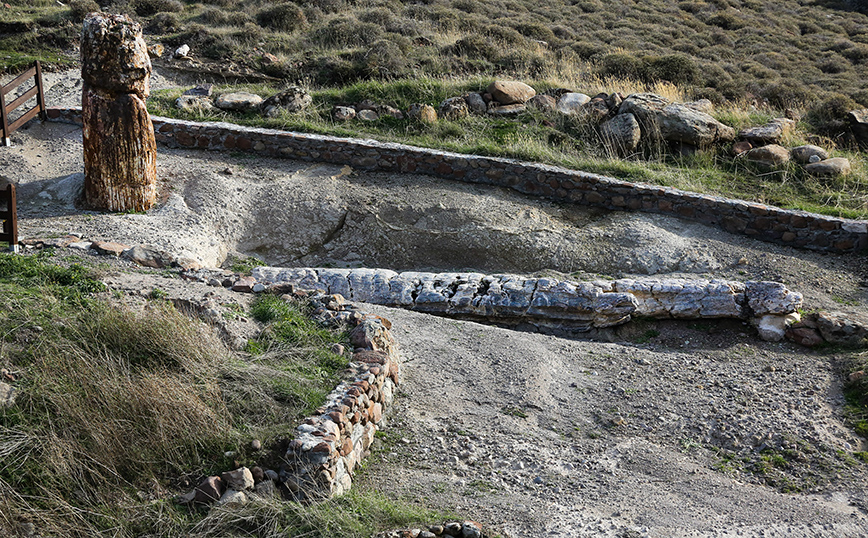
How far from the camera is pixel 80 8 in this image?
1659 cm

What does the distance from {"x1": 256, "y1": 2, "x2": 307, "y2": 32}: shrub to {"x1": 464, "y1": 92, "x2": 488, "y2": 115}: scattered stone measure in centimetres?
706

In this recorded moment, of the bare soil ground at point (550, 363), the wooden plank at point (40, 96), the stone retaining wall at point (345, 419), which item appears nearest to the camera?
the stone retaining wall at point (345, 419)

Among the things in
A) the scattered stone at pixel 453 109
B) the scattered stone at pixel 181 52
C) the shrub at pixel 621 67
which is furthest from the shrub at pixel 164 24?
the shrub at pixel 621 67

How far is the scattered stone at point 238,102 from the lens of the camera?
11219 millimetres

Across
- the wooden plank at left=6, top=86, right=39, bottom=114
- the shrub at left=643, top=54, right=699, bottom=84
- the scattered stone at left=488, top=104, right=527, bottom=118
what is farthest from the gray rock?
the shrub at left=643, top=54, right=699, bottom=84

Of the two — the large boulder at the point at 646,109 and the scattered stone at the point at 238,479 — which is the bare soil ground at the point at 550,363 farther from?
the large boulder at the point at 646,109

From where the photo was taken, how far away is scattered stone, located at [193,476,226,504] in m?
3.72

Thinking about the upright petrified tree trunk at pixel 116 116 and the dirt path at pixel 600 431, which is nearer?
the dirt path at pixel 600 431

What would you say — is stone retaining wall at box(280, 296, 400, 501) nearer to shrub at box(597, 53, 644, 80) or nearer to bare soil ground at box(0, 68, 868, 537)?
bare soil ground at box(0, 68, 868, 537)

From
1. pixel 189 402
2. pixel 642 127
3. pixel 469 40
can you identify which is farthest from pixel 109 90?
pixel 469 40

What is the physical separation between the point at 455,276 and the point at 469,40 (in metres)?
9.21

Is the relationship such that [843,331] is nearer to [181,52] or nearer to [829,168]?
[829,168]

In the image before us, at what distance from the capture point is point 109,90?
785 cm

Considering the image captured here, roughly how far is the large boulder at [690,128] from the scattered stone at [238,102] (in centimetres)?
646
